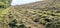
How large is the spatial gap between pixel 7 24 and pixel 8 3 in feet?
17.2

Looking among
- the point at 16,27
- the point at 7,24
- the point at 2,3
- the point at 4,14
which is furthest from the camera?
the point at 2,3

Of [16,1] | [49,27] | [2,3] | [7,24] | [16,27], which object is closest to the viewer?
[49,27]

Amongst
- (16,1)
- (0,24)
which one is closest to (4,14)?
(0,24)

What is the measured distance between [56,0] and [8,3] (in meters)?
4.32

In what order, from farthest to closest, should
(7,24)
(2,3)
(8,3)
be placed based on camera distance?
(8,3) < (2,3) < (7,24)

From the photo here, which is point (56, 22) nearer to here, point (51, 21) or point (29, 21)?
point (51, 21)

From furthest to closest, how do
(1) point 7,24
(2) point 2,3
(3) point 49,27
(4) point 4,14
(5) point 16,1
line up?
(5) point 16,1, (2) point 2,3, (4) point 4,14, (1) point 7,24, (3) point 49,27

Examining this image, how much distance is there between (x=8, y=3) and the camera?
49.2 ft

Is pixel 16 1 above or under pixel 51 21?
above

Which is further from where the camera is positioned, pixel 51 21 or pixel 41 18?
pixel 41 18

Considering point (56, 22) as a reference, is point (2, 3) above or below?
above

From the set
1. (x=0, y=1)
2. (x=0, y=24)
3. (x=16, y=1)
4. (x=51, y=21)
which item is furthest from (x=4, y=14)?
(x=16, y=1)

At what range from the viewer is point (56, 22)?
8.79 metres

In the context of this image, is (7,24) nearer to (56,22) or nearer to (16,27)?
(16,27)
